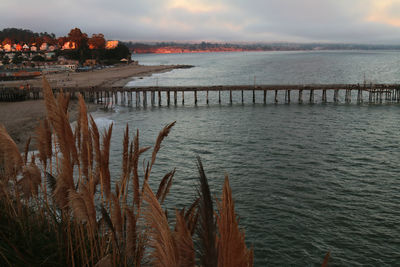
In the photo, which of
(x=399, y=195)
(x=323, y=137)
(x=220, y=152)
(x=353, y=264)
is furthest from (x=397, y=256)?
(x=323, y=137)

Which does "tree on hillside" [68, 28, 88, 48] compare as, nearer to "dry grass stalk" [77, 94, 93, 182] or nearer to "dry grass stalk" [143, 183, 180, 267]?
"dry grass stalk" [77, 94, 93, 182]

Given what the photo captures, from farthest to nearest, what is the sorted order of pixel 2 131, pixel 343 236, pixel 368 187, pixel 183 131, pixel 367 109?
pixel 367 109, pixel 183 131, pixel 368 187, pixel 343 236, pixel 2 131

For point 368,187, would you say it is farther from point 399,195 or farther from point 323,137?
point 323,137

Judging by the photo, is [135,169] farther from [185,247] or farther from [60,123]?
[185,247]

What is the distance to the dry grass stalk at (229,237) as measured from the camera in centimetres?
202

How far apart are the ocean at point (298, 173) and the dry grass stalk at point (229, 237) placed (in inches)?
7.9

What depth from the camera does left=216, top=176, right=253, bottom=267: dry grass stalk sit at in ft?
6.63

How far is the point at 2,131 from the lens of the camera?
435 centimetres

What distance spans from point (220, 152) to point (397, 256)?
53.7ft

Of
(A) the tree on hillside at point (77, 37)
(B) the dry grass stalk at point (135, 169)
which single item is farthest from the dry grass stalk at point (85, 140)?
(A) the tree on hillside at point (77, 37)

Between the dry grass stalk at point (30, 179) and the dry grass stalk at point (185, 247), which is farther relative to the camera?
the dry grass stalk at point (30, 179)

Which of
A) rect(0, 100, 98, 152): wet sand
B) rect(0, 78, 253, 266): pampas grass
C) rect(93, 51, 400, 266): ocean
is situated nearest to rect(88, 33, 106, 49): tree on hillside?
rect(0, 100, 98, 152): wet sand

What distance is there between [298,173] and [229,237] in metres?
21.9

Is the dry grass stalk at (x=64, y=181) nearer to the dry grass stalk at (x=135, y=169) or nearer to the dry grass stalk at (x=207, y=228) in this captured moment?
the dry grass stalk at (x=135, y=169)
